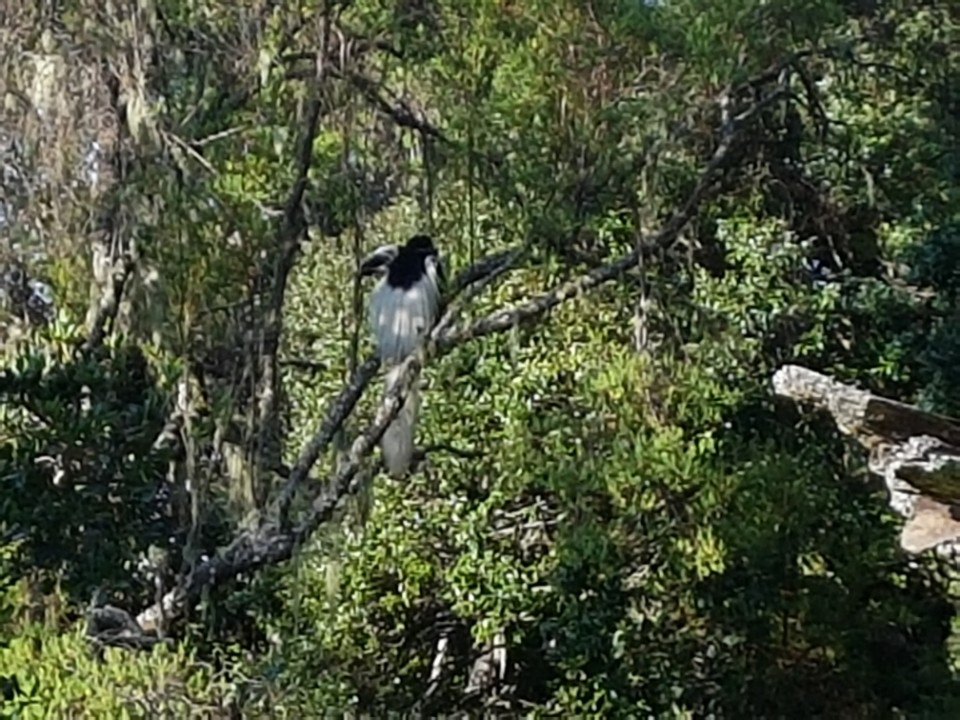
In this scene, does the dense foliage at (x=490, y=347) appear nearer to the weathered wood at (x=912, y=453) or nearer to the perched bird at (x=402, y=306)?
the perched bird at (x=402, y=306)

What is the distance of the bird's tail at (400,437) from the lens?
4.15 meters

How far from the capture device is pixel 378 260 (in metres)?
4.28

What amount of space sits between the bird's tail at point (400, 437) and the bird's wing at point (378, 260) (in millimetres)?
285

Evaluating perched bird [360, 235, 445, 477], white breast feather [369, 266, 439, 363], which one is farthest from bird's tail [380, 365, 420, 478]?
white breast feather [369, 266, 439, 363]

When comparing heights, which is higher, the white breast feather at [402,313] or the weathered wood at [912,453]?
the white breast feather at [402,313]

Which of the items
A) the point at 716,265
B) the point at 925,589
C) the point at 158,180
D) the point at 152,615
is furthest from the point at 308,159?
the point at 925,589

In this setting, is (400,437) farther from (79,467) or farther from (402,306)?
(79,467)

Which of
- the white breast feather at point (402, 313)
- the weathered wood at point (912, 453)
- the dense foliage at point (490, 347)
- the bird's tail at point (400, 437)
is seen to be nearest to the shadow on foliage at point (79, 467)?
the dense foliage at point (490, 347)

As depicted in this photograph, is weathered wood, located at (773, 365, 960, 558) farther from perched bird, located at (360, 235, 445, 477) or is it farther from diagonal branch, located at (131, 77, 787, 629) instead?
perched bird, located at (360, 235, 445, 477)

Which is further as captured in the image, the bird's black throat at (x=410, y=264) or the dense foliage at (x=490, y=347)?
the bird's black throat at (x=410, y=264)

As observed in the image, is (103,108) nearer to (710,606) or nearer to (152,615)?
(152,615)

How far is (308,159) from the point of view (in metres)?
3.63

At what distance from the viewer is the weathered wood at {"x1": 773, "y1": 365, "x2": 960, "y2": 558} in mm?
2635

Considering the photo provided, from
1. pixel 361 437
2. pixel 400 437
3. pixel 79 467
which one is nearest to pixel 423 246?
pixel 400 437
